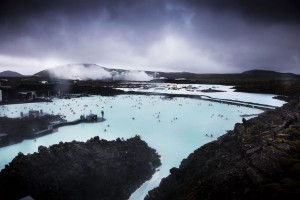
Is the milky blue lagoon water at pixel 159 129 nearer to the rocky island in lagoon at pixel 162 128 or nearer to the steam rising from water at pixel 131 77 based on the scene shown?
the rocky island in lagoon at pixel 162 128

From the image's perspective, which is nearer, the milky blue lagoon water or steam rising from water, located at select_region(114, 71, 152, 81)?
the milky blue lagoon water

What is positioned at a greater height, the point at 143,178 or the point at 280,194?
the point at 280,194

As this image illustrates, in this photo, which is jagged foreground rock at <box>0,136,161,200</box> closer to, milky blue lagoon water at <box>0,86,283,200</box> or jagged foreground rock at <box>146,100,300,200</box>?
milky blue lagoon water at <box>0,86,283,200</box>

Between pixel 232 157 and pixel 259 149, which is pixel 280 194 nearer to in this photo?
pixel 259 149

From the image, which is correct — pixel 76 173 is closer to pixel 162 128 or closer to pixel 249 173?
pixel 249 173

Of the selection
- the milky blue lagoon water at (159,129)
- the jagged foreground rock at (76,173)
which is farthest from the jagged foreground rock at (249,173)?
the milky blue lagoon water at (159,129)

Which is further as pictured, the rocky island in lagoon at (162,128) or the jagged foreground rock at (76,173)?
the rocky island in lagoon at (162,128)

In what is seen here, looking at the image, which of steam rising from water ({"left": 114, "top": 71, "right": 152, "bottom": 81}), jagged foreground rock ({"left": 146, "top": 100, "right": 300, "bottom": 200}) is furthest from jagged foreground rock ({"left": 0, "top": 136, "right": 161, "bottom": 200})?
steam rising from water ({"left": 114, "top": 71, "right": 152, "bottom": 81})

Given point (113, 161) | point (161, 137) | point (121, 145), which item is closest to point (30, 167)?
point (113, 161)
